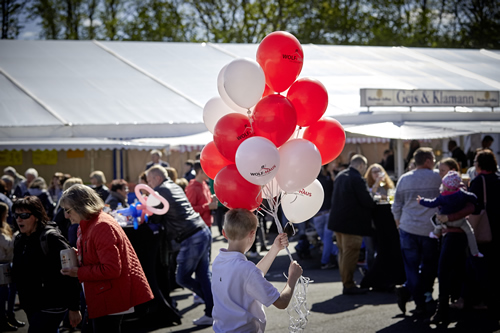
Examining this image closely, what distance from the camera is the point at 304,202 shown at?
3795mm

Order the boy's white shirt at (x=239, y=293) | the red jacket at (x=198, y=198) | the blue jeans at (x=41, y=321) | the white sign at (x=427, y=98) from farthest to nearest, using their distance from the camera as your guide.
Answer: the white sign at (x=427, y=98) < the red jacket at (x=198, y=198) < the blue jeans at (x=41, y=321) < the boy's white shirt at (x=239, y=293)

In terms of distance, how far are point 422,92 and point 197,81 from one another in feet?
19.6

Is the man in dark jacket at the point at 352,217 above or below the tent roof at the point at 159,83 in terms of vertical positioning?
below

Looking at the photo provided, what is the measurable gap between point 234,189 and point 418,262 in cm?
361

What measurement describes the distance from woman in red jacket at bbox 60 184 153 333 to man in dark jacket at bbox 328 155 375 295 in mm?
3963

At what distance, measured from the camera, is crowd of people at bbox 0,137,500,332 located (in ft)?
12.6

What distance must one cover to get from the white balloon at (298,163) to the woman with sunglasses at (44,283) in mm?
1880

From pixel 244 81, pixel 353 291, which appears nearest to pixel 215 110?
pixel 244 81

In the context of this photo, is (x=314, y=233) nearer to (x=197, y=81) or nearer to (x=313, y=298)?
(x=313, y=298)

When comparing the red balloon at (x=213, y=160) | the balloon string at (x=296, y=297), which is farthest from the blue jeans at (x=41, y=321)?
the balloon string at (x=296, y=297)

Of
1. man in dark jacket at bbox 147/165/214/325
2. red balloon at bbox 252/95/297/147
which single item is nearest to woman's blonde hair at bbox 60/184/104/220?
red balloon at bbox 252/95/297/147

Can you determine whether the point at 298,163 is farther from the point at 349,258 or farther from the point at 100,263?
the point at 349,258

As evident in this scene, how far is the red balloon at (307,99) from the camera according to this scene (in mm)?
→ 3564

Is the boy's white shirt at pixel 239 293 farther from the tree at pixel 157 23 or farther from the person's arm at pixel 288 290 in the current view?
the tree at pixel 157 23
